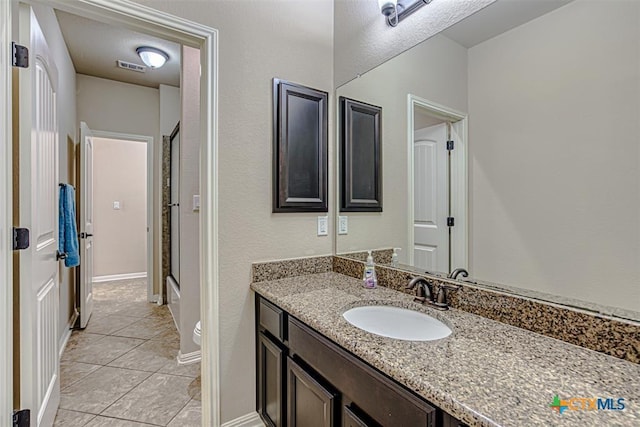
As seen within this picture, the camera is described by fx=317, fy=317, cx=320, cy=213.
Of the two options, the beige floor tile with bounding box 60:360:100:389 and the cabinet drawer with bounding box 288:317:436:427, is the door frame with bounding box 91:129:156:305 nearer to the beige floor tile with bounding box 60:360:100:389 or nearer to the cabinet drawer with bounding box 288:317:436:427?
the beige floor tile with bounding box 60:360:100:389

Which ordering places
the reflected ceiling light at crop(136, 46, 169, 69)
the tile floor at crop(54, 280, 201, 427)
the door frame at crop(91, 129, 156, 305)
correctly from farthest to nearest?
1. the door frame at crop(91, 129, 156, 305)
2. the reflected ceiling light at crop(136, 46, 169, 69)
3. the tile floor at crop(54, 280, 201, 427)

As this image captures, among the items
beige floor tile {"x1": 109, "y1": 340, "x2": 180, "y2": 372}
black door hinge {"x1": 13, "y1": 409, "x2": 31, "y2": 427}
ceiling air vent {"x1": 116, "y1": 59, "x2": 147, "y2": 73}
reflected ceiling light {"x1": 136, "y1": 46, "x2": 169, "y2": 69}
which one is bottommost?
beige floor tile {"x1": 109, "y1": 340, "x2": 180, "y2": 372}

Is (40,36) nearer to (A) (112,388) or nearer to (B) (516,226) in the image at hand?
(A) (112,388)

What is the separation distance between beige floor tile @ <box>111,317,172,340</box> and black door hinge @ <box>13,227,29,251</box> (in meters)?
1.94

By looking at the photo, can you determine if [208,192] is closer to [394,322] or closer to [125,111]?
[394,322]

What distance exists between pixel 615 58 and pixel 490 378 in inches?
37.1

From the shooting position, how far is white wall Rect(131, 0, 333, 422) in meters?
1.61

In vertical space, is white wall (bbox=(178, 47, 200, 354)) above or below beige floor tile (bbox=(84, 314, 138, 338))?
Answer: above

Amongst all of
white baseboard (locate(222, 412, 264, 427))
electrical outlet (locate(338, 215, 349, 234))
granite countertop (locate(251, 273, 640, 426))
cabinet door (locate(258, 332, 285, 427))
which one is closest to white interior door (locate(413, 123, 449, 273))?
granite countertop (locate(251, 273, 640, 426))

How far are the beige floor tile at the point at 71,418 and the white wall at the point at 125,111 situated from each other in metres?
2.29

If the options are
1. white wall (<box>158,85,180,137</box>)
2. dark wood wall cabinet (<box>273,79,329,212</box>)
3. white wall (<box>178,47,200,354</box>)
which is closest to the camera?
dark wood wall cabinet (<box>273,79,329,212</box>)

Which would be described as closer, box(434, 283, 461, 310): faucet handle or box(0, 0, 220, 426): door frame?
box(434, 283, 461, 310): faucet handle

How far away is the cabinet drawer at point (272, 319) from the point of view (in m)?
1.41

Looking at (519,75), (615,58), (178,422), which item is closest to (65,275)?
(178,422)
